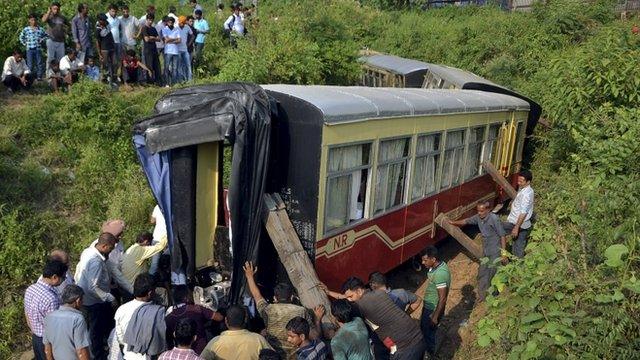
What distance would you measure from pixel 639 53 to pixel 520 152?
185 inches

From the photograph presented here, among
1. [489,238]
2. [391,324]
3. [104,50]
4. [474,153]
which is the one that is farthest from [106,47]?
[391,324]

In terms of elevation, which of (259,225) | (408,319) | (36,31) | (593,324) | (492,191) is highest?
(36,31)

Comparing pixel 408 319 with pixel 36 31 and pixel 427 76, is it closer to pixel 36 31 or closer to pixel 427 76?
pixel 36 31

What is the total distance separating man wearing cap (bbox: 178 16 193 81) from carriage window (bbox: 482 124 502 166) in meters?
6.70

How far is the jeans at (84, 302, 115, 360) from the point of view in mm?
6066

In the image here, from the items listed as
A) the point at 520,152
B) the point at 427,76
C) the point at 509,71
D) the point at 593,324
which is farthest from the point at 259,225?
the point at 509,71

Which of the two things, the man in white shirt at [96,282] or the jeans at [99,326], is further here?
the jeans at [99,326]

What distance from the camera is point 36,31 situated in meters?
11.2

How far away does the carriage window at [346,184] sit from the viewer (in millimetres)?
6621

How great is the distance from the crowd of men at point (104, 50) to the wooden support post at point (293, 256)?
6740mm

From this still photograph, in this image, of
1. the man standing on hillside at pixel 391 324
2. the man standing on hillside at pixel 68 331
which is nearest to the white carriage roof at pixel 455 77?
the man standing on hillside at pixel 391 324

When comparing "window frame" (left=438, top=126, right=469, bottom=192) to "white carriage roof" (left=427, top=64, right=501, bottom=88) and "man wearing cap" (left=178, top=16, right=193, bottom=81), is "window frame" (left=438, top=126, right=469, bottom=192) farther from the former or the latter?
"man wearing cap" (left=178, top=16, right=193, bottom=81)

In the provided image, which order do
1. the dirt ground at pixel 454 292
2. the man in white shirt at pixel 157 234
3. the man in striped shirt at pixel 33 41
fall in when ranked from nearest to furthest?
the man in white shirt at pixel 157 234
the dirt ground at pixel 454 292
the man in striped shirt at pixel 33 41

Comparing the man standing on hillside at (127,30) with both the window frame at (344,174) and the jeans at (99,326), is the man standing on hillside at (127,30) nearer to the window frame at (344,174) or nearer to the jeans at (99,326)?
the window frame at (344,174)
